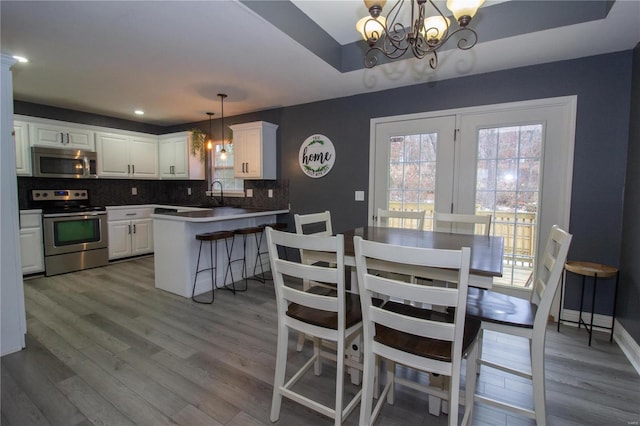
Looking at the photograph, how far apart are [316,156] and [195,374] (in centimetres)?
300

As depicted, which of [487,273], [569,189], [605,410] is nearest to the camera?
[487,273]

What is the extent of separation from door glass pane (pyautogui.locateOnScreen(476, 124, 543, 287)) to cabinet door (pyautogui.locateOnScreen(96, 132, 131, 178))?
5369 mm

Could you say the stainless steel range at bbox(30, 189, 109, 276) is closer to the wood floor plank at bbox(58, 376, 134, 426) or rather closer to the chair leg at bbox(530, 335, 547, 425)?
the wood floor plank at bbox(58, 376, 134, 426)

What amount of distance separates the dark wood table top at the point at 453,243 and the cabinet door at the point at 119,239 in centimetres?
426

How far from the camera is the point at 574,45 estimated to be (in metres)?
2.46

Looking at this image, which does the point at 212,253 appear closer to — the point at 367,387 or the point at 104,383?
the point at 104,383

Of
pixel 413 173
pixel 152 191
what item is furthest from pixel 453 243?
pixel 152 191

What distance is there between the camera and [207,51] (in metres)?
2.63

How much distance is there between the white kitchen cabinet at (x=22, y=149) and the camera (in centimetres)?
402

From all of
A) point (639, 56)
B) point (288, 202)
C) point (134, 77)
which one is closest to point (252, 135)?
point (288, 202)

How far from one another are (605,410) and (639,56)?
262cm

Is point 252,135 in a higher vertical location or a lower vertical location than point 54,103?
lower

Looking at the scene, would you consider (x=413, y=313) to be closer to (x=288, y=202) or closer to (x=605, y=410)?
(x=605, y=410)

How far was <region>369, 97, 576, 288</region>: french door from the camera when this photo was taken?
2848 millimetres
